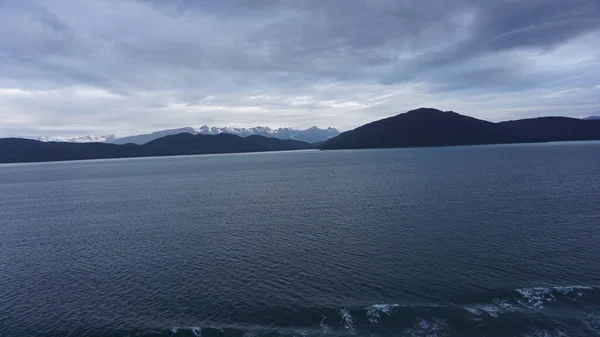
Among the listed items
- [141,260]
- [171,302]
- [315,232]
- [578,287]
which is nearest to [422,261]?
[578,287]

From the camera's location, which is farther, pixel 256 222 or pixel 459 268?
pixel 256 222

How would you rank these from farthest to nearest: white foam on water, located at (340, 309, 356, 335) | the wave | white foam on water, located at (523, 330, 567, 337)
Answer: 1. white foam on water, located at (340, 309, 356, 335)
2. the wave
3. white foam on water, located at (523, 330, 567, 337)

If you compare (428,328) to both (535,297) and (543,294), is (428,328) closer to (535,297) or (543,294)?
(535,297)

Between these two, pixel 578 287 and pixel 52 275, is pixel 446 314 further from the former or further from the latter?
pixel 52 275

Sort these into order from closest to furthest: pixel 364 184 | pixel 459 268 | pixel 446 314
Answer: pixel 446 314
pixel 459 268
pixel 364 184

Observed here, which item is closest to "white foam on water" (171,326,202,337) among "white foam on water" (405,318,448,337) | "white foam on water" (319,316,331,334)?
"white foam on water" (319,316,331,334)

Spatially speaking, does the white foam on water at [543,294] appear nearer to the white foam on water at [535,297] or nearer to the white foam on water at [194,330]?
the white foam on water at [535,297]

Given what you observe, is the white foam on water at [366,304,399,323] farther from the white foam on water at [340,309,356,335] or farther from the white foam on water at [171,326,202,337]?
the white foam on water at [171,326,202,337]

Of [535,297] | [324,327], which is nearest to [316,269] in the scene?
[324,327]
